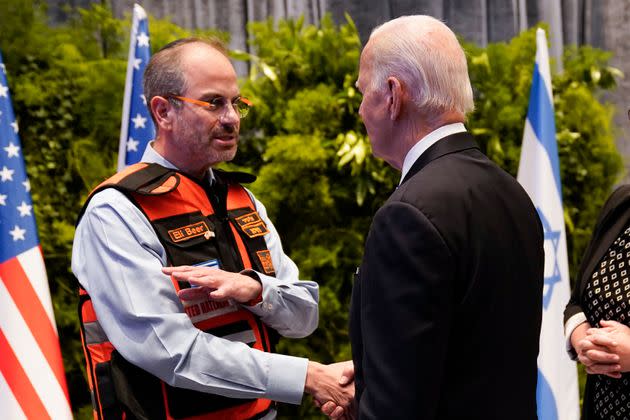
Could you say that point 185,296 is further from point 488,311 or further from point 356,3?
point 356,3

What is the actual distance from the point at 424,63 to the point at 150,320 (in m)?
0.85

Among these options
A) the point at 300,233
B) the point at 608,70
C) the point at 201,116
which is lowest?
the point at 300,233

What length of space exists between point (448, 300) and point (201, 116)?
96cm

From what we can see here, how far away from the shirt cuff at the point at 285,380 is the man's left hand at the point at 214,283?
0.58ft

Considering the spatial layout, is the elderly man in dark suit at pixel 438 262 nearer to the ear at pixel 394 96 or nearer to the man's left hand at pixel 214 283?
the ear at pixel 394 96

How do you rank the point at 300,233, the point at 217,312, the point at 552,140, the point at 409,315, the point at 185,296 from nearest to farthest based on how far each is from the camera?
the point at 409,315 < the point at 185,296 < the point at 217,312 < the point at 552,140 < the point at 300,233

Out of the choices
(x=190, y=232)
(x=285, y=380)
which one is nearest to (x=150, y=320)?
(x=190, y=232)

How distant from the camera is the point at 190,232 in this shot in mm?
1961

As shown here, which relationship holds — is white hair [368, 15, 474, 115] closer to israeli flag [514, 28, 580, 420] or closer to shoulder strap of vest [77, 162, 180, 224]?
shoulder strap of vest [77, 162, 180, 224]

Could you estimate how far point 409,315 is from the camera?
1365 millimetres

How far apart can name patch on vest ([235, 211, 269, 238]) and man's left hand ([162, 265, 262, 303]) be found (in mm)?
221

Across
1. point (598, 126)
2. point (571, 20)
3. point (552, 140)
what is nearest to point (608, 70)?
point (598, 126)

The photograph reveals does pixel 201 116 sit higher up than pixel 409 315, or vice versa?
pixel 201 116

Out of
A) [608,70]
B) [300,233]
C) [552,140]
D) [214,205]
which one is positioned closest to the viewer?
[214,205]
